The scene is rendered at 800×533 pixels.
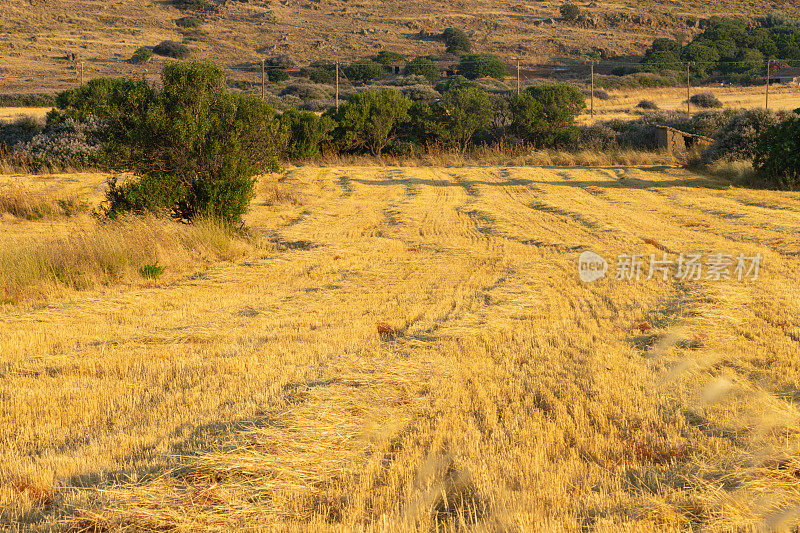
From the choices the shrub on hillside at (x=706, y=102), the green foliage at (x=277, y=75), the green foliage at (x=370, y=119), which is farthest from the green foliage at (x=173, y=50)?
the shrub on hillside at (x=706, y=102)

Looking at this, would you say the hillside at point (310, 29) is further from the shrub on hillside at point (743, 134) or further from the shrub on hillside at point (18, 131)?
the shrub on hillside at point (743, 134)

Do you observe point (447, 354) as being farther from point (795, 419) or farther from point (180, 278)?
point (180, 278)

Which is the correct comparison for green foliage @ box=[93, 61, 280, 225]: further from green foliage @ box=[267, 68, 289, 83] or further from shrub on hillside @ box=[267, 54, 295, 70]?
shrub on hillside @ box=[267, 54, 295, 70]

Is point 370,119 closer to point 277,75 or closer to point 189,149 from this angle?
point 189,149

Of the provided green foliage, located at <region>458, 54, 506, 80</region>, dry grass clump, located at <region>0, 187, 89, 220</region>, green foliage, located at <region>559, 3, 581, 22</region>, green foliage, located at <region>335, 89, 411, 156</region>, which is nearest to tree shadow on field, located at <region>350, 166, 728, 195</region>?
green foliage, located at <region>335, 89, 411, 156</region>

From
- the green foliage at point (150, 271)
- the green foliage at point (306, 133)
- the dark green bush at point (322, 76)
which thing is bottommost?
the green foliage at point (150, 271)

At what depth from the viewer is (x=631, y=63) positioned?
265 feet

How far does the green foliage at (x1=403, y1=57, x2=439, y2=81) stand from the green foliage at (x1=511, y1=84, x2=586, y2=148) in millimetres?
34746

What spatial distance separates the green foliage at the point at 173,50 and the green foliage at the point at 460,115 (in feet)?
159

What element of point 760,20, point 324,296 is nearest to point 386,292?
point 324,296

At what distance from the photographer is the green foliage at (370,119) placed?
106 feet

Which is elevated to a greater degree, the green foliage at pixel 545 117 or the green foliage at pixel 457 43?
the green foliage at pixel 457 43

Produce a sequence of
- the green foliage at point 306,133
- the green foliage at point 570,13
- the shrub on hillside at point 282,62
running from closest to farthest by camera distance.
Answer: the green foliage at point 306,133 < the shrub on hillside at point 282,62 < the green foliage at point 570,13

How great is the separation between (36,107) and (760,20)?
9689 cm
